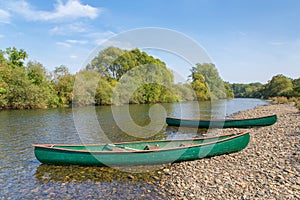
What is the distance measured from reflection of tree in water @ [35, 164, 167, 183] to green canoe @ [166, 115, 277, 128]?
1071 cm

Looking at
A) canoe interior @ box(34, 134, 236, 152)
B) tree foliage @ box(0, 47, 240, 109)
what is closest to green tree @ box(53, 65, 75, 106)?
tree foliage @ box(0, 47, 240, 109)

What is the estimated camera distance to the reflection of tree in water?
809 centimetres

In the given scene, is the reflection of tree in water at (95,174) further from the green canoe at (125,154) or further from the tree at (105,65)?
the tree at (105,65)

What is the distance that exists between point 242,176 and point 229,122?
1135 centimetres

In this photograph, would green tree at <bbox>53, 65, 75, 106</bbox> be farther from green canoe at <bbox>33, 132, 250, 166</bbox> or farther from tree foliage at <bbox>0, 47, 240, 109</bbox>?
green canoe at <bbox>33, 132, 250, 166</bbox>

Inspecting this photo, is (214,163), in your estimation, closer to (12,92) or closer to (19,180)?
(19,180)

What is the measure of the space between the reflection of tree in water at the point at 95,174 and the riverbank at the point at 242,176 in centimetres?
71

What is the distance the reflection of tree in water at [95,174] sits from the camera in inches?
318

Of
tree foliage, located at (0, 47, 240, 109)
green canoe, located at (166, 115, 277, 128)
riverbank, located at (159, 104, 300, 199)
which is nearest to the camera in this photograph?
riverbank, located at (159, 104, 300, 199)

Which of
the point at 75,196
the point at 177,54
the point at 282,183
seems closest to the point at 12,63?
the point at 177,54

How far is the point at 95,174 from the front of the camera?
8508 millimetres

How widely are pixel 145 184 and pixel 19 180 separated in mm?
4862

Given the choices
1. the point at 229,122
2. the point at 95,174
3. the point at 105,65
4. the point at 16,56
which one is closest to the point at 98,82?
the point at 105,65

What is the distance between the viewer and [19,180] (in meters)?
8.11
